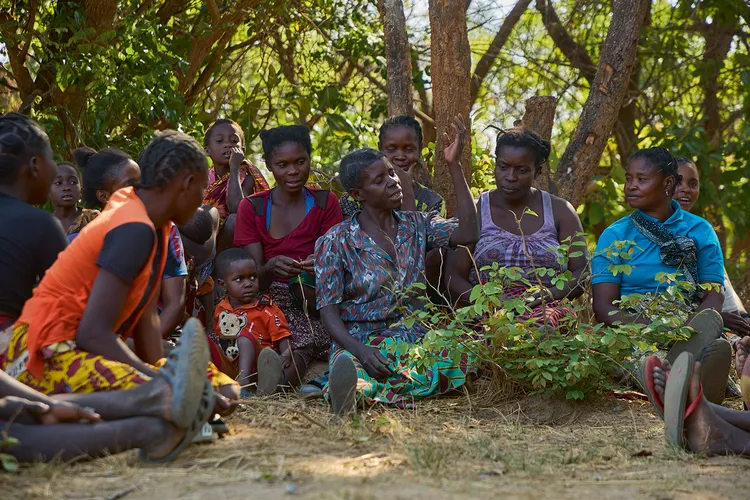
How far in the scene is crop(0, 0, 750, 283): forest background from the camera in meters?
5.98

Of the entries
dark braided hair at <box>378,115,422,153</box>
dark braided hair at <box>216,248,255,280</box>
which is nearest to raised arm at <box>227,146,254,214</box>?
dark braided hair at <box>216,248,255,280</box>

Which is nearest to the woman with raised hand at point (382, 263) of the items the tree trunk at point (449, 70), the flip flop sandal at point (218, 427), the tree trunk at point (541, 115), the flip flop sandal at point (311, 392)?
the flip flop sandal at point (311, 392)

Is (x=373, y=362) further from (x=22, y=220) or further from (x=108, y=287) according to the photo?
(x=22, y=220)

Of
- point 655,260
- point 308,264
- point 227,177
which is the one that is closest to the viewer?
point 655,260

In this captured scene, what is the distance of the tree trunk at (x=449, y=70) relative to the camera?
5.75 meters

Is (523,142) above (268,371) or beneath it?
above

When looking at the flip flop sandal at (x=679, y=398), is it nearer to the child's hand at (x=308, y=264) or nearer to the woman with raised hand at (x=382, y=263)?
the woman with raised hand at (x=382, y=263)

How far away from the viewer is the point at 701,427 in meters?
3.32

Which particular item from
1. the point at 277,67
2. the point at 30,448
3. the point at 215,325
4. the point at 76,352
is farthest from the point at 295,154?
the point at 277,67

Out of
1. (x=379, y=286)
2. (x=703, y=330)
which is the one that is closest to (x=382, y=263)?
(x=379, y=286)

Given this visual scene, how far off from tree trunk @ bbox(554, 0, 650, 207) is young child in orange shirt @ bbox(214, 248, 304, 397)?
238 centimetres

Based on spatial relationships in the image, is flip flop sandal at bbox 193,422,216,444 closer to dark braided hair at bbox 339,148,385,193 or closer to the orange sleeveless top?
the orange sleeveless top

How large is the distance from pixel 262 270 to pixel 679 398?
2.50 m

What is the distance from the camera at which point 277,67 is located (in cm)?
964
